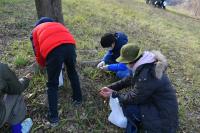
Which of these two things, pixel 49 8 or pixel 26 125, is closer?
pixel 26 125

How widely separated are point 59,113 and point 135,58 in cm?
122

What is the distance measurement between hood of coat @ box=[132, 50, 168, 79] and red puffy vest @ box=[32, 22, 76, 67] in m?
0.82

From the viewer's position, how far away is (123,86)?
470 centimetres

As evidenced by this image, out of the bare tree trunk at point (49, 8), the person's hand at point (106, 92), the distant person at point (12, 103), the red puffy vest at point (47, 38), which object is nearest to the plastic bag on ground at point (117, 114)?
the person's hand at point (106, 92)

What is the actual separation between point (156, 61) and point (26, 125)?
170 centimetres

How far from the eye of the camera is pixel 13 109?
404cm

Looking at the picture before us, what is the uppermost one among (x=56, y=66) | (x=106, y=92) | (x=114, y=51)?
(x=56, y=66)

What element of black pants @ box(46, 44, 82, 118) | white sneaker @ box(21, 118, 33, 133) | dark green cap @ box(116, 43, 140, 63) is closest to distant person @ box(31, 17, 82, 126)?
black pants @ box(46, 44, 82, 118)

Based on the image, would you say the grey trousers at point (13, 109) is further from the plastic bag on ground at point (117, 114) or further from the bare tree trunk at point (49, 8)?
the bare tree trunk at point (49, 8)

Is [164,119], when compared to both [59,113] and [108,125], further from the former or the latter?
[59,113]

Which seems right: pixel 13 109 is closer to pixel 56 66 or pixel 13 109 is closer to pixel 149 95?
pixel 56 66

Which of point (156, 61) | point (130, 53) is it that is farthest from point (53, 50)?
point (156, 61)

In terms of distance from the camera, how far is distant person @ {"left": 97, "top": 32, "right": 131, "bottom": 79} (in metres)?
4.85

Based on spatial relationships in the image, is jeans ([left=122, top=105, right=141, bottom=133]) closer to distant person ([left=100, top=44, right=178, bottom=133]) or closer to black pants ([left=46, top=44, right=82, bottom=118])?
distant person ([left=100, top=44, right=178, bottom=133])
